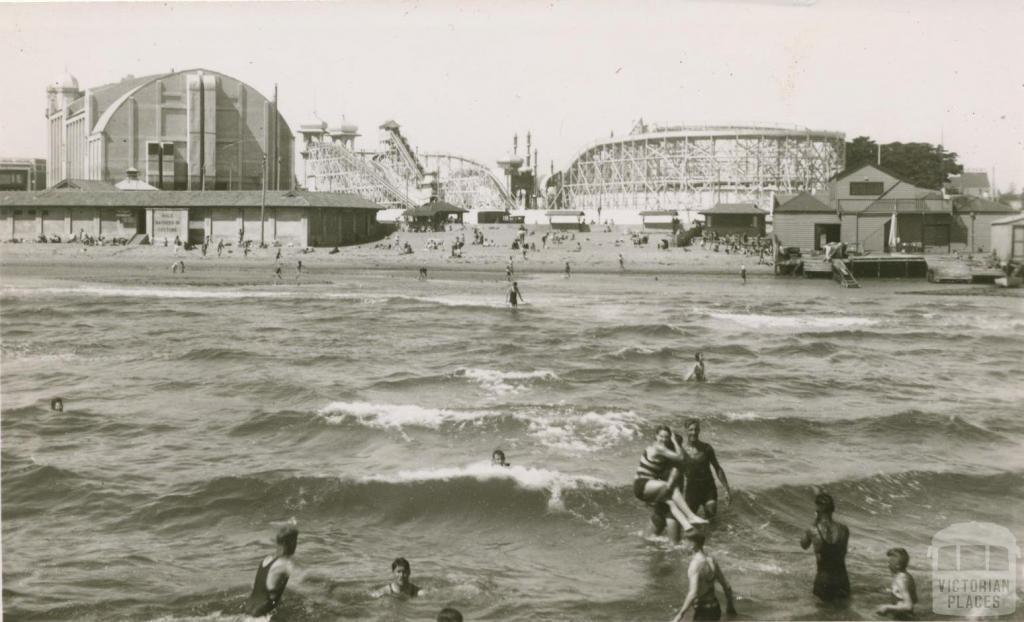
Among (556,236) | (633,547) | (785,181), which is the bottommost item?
(633,547)

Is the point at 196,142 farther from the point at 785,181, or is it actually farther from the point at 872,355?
the point at 872,355

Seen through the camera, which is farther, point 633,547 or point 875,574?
point 633,547

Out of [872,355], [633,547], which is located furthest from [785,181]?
[633,547]

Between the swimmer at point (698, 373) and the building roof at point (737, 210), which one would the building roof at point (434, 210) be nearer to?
the building roof at point (737, 210)

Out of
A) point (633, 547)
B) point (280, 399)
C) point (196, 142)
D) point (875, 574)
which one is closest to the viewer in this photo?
point (875, 574)

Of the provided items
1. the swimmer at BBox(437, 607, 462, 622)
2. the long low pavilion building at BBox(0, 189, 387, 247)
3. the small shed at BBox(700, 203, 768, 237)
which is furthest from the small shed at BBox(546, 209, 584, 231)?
the swimmer at BBox(437, 607, 462, 622)

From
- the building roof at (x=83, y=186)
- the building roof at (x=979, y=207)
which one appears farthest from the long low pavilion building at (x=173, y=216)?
the building roof at (x=979, y=207)

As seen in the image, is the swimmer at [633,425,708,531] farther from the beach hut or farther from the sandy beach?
the beach hut
